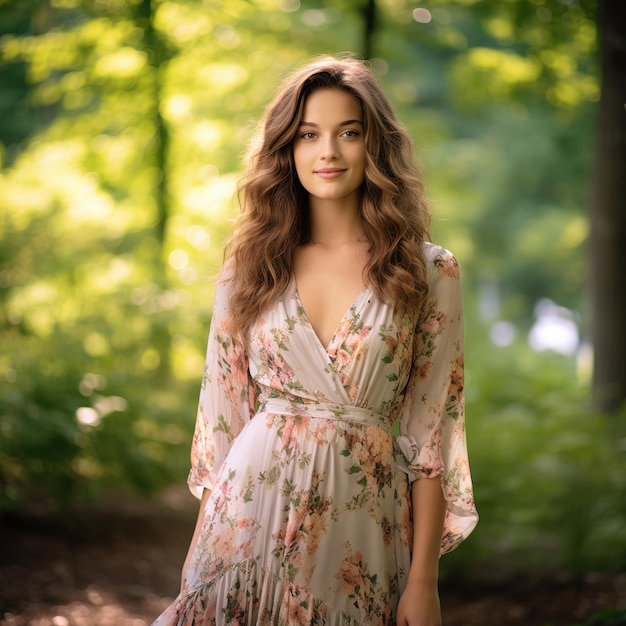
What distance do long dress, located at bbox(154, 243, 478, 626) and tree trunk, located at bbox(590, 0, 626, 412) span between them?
14.0 ft

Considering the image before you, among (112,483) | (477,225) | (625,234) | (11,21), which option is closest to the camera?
(112,483)

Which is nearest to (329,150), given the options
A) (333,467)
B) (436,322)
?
(436,322)

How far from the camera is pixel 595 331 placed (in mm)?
6457

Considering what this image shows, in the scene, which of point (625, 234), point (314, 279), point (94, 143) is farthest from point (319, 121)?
point (94, 143)

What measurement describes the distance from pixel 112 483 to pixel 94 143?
12.2 ft

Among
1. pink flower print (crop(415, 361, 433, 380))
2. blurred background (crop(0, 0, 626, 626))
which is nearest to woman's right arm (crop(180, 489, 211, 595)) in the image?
pink flower print (crop(415, 361, 433, 380))

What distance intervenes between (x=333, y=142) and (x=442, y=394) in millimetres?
724

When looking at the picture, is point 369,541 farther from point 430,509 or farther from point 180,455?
point 180,455

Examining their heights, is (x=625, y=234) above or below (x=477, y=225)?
below

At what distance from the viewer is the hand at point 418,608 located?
6.70ft

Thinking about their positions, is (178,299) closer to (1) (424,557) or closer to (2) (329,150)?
(2) (329,150)

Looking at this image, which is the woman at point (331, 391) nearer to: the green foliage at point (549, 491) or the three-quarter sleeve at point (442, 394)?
the three-quarter sleeve at point (442, 394)

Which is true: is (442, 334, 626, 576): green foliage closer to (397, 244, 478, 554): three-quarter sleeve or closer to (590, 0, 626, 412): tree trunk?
(590, 0, 626, 412): tree trunk

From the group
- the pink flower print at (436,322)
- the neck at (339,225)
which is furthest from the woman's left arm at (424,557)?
the neck at (339,225)
